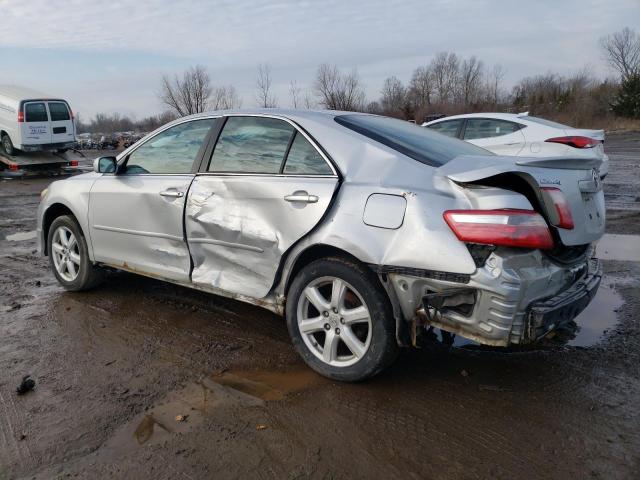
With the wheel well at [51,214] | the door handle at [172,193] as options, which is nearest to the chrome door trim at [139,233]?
the door handle at [172,193]

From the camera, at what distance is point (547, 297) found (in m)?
2.76

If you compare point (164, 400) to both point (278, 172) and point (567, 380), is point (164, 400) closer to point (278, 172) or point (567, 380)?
point (278, 172)

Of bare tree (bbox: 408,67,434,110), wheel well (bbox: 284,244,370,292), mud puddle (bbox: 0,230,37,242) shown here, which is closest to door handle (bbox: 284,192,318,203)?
wheel well (bbox: 284,244,370,292)

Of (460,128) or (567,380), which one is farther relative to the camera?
(460,128)

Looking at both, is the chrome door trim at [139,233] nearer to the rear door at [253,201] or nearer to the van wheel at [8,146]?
the rear door at [253,201]

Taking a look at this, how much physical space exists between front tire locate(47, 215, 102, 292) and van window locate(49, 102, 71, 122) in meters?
14.0

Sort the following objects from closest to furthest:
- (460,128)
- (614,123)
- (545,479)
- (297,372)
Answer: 1. (545,479)
2. (297,372)
3. (460,128)
4. (614,123)

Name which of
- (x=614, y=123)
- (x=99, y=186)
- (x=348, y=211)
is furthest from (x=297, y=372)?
A: (x=614, y=123)

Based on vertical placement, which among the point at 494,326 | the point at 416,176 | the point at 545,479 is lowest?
the point at 545,479

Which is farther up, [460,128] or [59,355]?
[460,128]

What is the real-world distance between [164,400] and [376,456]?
1312mm

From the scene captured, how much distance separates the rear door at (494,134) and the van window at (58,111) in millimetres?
13810

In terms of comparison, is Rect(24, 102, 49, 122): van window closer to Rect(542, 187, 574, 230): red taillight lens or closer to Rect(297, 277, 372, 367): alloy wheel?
Rect(297, 277, 372, 367): alloy wheel

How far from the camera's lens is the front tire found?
4859 millimetres
